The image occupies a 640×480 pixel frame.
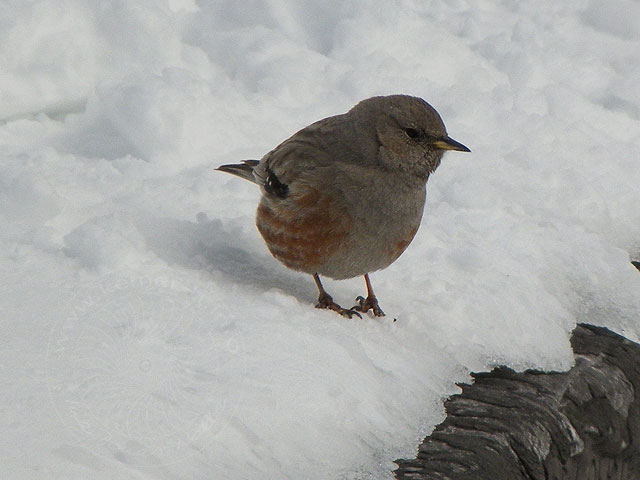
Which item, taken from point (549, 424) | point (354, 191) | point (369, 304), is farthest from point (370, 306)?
point (549, 424)

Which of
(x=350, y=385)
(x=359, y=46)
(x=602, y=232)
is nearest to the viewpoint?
(x=350, y=385)

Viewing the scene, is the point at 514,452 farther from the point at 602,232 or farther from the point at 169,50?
the point at 169,50

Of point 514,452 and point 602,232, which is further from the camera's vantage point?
point 602,232

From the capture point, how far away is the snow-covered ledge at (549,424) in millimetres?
3379

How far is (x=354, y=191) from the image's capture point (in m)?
4.19

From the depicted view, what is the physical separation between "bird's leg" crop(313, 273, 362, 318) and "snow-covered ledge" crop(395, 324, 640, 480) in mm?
676

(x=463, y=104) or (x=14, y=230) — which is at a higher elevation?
(x=463, y=104)

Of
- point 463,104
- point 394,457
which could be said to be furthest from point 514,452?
point 463,104

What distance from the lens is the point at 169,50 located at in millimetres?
5941

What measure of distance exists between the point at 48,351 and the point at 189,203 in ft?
5.40

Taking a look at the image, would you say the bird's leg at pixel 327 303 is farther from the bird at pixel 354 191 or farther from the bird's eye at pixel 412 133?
the bird's eye at pixel 412 133

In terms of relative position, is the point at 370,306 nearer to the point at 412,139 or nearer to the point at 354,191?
the point at 354,191

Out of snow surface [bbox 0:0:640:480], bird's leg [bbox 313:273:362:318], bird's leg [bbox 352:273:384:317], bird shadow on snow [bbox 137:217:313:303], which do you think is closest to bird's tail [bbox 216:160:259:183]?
snow surface [bbox 0:0:640:480]

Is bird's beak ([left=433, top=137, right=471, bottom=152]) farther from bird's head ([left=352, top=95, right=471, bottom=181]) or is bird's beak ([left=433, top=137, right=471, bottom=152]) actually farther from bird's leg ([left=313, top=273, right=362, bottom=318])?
bird's leg ([left=313, top=273, right=362, bottom=318])
